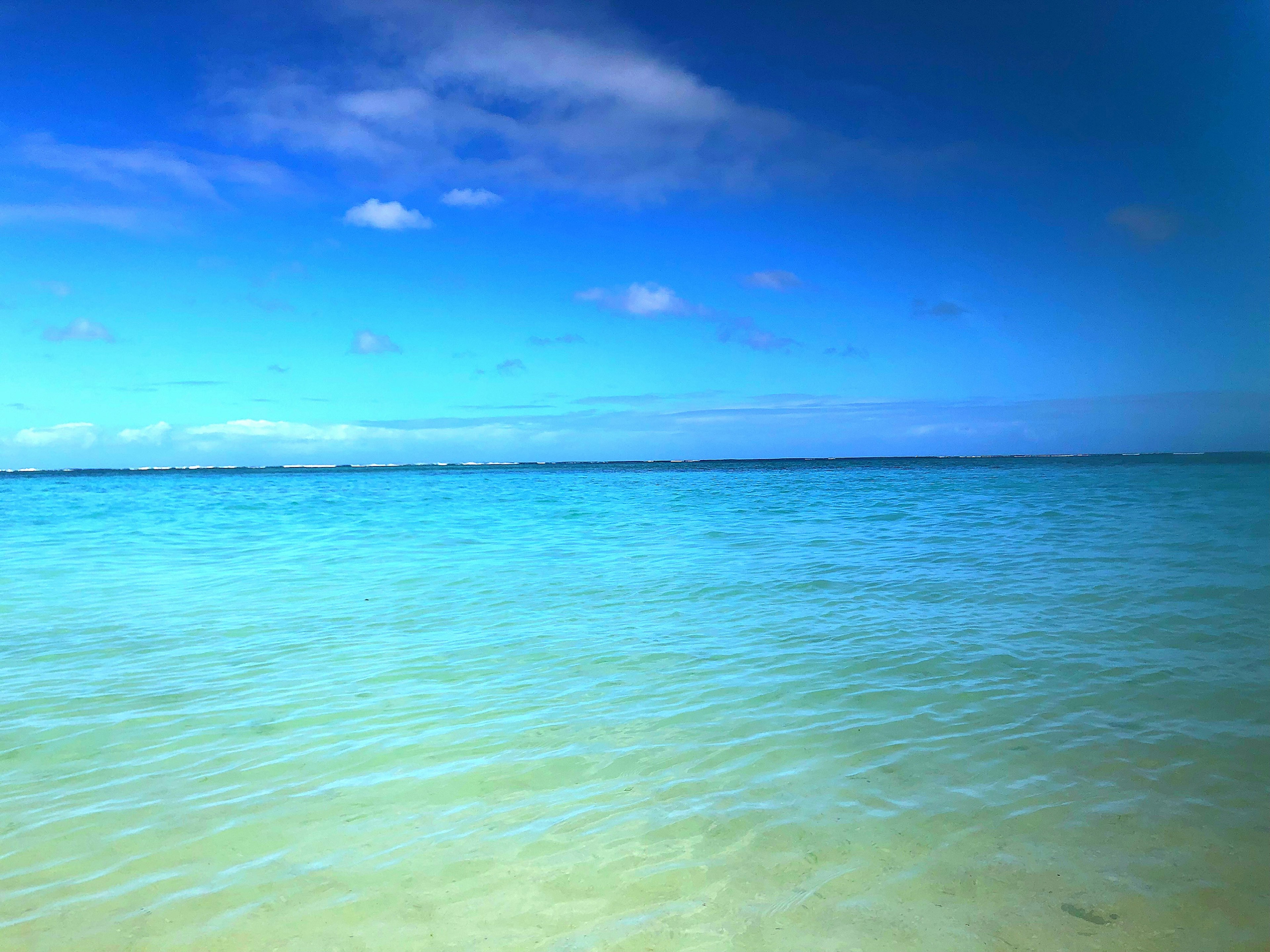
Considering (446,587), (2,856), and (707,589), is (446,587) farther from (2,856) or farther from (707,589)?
(2,856)

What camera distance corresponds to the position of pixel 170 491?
1613 inches

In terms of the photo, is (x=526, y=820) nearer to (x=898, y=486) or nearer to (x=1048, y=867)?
(x=1048, y=867)

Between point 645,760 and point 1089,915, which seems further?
point 645,760

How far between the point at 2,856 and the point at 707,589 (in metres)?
6.88

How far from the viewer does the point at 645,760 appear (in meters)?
4.08

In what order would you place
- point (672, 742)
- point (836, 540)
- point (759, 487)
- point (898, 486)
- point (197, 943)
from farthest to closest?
point (759, 487), point (898, 486), point (836, 540), point (672, 742), point (197, 943)

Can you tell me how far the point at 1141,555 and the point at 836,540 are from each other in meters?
4.43

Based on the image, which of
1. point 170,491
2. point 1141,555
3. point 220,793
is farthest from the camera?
point 170,491

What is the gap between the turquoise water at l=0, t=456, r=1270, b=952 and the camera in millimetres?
2775

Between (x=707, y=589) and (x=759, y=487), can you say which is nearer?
(x=707, y=589)

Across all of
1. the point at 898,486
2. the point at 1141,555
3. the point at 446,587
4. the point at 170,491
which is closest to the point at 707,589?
the point at 446,587

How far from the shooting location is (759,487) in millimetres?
35375

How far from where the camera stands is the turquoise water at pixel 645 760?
278 cm

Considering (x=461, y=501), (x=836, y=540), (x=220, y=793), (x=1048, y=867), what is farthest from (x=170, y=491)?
(x=1048, y=867)
